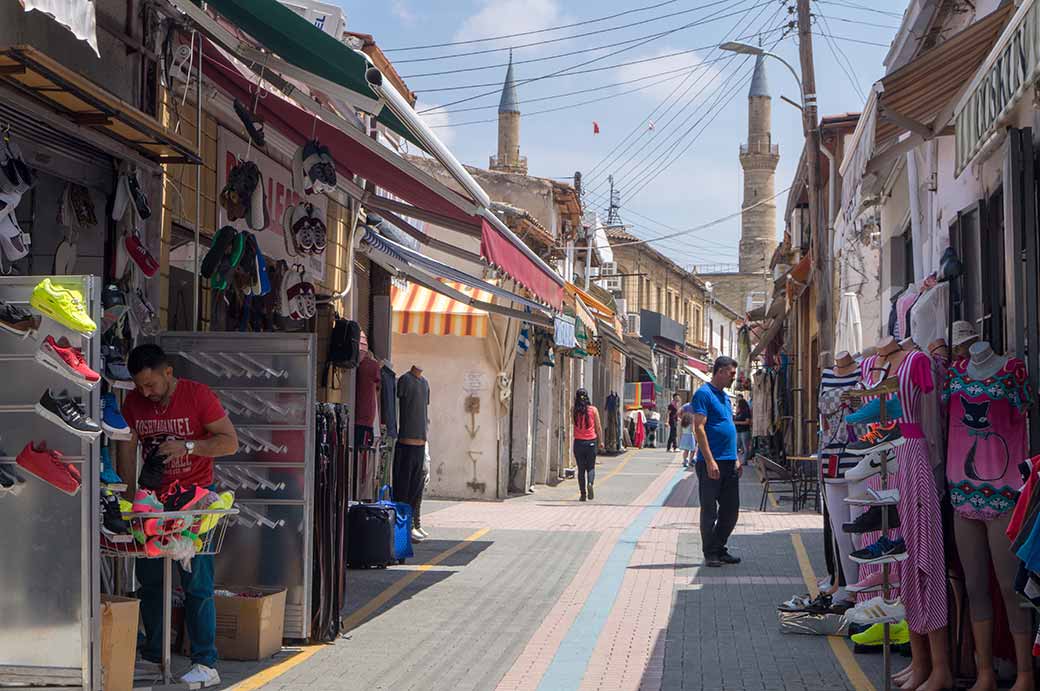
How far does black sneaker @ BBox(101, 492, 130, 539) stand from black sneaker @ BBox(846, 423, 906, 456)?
3.70 meters

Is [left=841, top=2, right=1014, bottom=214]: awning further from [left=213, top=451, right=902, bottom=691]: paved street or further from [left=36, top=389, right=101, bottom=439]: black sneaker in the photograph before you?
[left=36, top=389, right=101, bottom=439]: black sneaker

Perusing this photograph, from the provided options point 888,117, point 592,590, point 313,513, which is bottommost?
point 592,590

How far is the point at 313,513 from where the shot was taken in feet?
25.1

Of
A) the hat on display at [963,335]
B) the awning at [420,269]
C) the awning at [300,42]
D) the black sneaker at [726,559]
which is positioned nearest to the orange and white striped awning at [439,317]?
the awning at [420,269]

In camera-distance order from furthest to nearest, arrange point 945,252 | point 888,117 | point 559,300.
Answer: point 559,300
point 945,252
point 888,117

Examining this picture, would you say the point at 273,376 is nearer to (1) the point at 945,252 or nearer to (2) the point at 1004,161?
(2) the point at 1004,161

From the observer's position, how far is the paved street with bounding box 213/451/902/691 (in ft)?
22.2

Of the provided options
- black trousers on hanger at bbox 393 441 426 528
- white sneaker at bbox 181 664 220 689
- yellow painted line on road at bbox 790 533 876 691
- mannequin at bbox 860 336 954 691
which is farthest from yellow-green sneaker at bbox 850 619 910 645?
black trousers on hanger at bbox 393 441 426 528

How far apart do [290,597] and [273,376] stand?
1324mm

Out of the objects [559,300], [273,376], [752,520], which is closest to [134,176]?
[273,376]

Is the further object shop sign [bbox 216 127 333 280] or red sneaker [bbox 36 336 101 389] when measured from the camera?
shop sign [bbox 216 127 333 280]

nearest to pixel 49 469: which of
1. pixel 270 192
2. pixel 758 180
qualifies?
pixel 270 192

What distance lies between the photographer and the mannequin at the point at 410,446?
13125mm

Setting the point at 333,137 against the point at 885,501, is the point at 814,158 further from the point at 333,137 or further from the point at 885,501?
the point at 885,501
